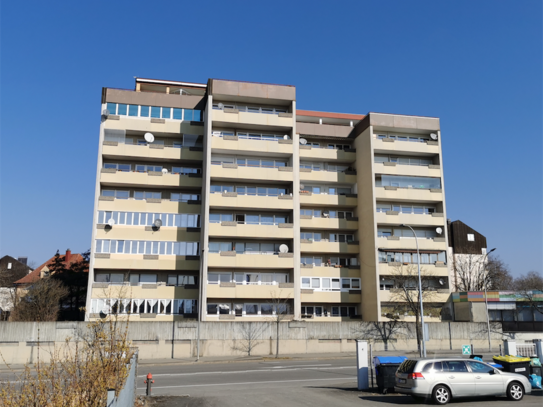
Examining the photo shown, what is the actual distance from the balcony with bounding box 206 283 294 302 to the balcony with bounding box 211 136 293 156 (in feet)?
42.4

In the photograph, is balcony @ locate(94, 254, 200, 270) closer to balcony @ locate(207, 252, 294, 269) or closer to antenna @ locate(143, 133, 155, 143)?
balcony @ locate(207, 252, 294, 269)

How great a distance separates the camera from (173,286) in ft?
144

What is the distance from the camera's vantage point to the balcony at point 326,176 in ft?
162

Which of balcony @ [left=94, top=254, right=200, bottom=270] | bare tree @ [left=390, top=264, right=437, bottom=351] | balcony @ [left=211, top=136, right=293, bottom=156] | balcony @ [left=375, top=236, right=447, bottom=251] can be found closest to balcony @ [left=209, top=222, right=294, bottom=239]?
balcony @ [left=94, top=254, right=200, bottom=270]

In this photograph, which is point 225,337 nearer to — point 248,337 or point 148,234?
point 248,337

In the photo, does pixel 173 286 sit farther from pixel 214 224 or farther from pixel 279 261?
pixel 279 261

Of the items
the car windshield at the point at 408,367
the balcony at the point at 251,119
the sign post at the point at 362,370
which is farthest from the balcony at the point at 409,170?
the car windshield at the point at 408,367

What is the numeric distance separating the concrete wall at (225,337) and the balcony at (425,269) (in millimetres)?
6134

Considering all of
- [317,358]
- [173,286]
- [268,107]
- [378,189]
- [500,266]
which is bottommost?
[317,358]

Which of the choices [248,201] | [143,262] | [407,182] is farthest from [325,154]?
[143,262]

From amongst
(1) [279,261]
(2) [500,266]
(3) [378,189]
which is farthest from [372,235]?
(2) [500,266]

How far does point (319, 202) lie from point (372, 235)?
6484mm

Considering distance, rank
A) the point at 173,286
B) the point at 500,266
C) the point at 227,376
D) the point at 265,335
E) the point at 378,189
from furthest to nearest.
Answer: the point at 500,266 → the point at 378,189 → the point at 173,286 → the point at 265,335 → the point at 227,376

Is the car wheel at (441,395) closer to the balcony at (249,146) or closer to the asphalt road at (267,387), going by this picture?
the asphalt road at (267,387)
